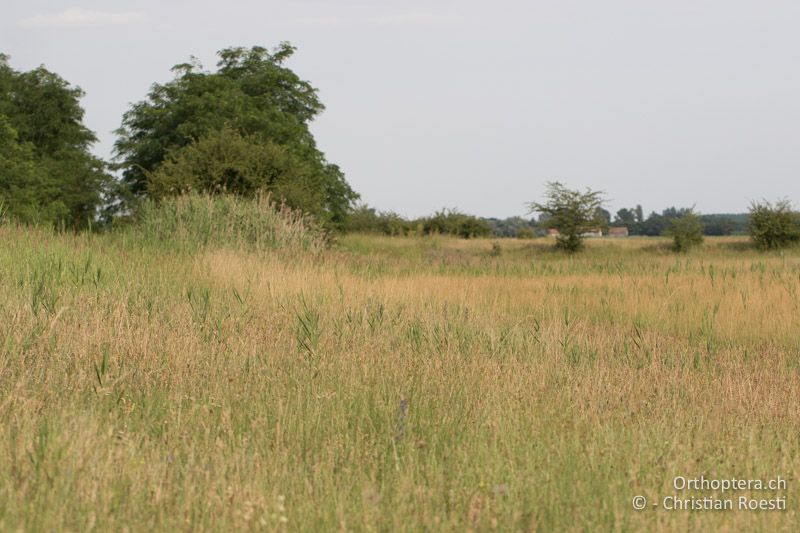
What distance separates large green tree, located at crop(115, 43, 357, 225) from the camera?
37750mm

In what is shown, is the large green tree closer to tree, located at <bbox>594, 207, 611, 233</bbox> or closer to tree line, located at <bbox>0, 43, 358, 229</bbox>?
tree line, located at <bbox>0, 43, 358, 229</bbox>

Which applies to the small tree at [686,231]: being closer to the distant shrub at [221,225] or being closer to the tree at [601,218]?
the tree at [601,218]

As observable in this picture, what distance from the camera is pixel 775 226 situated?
A: 38.4m

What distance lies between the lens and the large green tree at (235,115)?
3775 centimetres

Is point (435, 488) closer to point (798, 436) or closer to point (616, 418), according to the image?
point (616, 418)

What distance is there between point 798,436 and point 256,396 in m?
3.74

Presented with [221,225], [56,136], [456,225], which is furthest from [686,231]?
[56,136]

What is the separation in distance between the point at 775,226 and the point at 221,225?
2987cm

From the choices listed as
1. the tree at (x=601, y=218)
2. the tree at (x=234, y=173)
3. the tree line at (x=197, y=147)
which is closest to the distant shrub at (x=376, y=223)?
the tree line at (x=197, y=147)

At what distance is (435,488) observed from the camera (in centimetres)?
393

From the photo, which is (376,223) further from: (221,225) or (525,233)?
(221,225)

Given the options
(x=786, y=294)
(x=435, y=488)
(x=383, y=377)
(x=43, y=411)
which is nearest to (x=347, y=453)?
(x=435, y=488)

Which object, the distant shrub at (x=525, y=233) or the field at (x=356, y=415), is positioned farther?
the distant shrub at (x=525, y=233)

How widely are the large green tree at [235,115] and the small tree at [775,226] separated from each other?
70.3 feet
